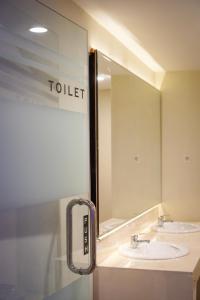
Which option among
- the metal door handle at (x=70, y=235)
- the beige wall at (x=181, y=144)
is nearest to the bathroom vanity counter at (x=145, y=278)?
the metal door handle at (x=70, y=235)

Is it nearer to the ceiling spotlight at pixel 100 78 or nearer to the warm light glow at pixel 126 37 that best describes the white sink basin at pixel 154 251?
the ceiling spotlight at pixel 100 78

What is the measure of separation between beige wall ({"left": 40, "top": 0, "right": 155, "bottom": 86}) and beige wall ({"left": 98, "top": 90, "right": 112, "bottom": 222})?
30 cm

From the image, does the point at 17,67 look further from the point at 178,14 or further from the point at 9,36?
the point at 178,14

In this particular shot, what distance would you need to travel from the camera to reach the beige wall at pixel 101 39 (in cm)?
240

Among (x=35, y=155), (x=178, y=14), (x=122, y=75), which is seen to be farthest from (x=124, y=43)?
(x=35, y=155)

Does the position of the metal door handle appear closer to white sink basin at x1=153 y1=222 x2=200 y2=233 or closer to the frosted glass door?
the frosted glass door

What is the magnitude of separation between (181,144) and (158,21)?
1756 mm

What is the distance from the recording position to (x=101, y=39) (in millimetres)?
2916

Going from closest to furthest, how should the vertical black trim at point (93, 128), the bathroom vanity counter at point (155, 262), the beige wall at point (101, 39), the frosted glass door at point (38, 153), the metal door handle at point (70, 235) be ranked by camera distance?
the frosted glass door at point (38, 153) → the metal door handle at point (70, 235) → the beige wall at point (101, 39) → the bathroom vanity counter at point (155, 262) → the vertical black trim at point (93, 128)

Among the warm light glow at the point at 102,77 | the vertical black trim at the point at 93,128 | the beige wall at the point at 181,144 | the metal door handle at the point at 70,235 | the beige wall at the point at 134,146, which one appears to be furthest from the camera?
the beige wall at the point at 181,144

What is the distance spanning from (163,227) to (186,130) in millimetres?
935

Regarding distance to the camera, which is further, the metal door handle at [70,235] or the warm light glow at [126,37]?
the warm light glow at [126,37]

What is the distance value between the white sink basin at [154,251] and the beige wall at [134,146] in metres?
0.25

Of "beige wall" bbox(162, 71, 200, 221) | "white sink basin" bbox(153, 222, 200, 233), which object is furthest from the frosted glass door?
"beige wall" bbox(162, 71, 200, 221)
